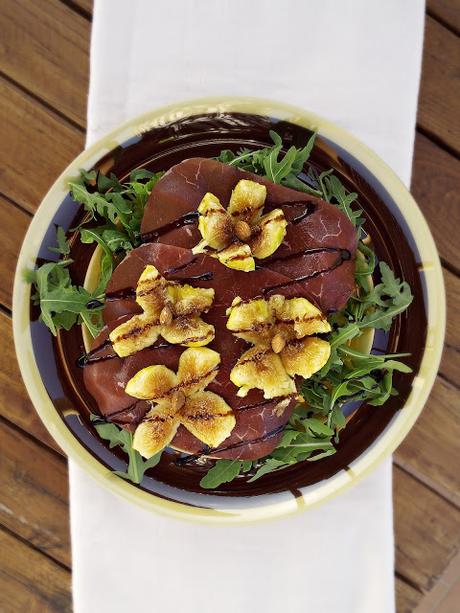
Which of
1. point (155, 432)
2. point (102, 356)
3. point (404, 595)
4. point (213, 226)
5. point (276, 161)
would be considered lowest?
point (404, 595)

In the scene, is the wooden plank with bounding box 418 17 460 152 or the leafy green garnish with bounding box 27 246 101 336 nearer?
the leafy green garnish with bounding box 27 246 101 336

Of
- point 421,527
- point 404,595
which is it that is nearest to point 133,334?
point 421,527

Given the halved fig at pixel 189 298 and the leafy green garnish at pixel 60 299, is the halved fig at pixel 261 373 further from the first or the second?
the leafy green garnish at pixel 60 299

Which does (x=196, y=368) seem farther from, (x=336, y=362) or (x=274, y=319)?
(x=336, y=362)

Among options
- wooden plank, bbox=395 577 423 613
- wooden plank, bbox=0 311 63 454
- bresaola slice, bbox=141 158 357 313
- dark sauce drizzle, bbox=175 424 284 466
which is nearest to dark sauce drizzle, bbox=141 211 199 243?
bresaola slice, bbox=141 158 357 313

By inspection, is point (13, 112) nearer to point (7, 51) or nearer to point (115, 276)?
point (7, 51)

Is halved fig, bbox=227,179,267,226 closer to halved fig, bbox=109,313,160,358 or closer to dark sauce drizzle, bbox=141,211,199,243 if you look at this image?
dark sauce drizzle, bbox=141,211,199,243

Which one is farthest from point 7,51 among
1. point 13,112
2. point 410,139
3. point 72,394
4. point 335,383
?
point 335,383
